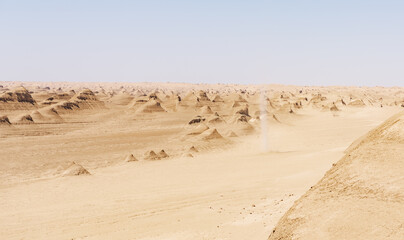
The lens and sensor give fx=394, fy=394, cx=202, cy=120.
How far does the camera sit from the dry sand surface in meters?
7.21

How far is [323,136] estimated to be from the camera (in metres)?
39.4

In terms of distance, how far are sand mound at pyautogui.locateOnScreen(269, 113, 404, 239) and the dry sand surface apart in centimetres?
2

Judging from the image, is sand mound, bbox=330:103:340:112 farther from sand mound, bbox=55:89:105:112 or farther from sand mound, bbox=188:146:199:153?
sand mound, bbox=188:146:199:153

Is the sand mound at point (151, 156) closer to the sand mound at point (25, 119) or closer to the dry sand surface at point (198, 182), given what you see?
the dry sand surface at point (198, 182)

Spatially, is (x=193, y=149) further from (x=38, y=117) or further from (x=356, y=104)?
(x=356, y=104)

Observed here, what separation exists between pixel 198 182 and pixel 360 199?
12.0m

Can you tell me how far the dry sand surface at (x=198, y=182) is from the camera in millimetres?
7211

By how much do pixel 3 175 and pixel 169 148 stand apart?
13.3 meters

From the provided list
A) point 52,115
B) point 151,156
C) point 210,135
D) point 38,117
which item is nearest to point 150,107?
point 52,115

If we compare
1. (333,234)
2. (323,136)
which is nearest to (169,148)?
(323,136)

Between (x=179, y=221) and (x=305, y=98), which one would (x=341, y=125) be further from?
(x=179, y=221)

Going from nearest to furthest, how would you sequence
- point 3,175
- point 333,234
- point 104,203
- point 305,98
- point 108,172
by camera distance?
point 333,234 → point 104,203 → point 108,172 → point 3,175 → point 305,98

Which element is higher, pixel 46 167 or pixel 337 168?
pixel 337 168

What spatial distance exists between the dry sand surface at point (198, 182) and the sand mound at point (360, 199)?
22mm
